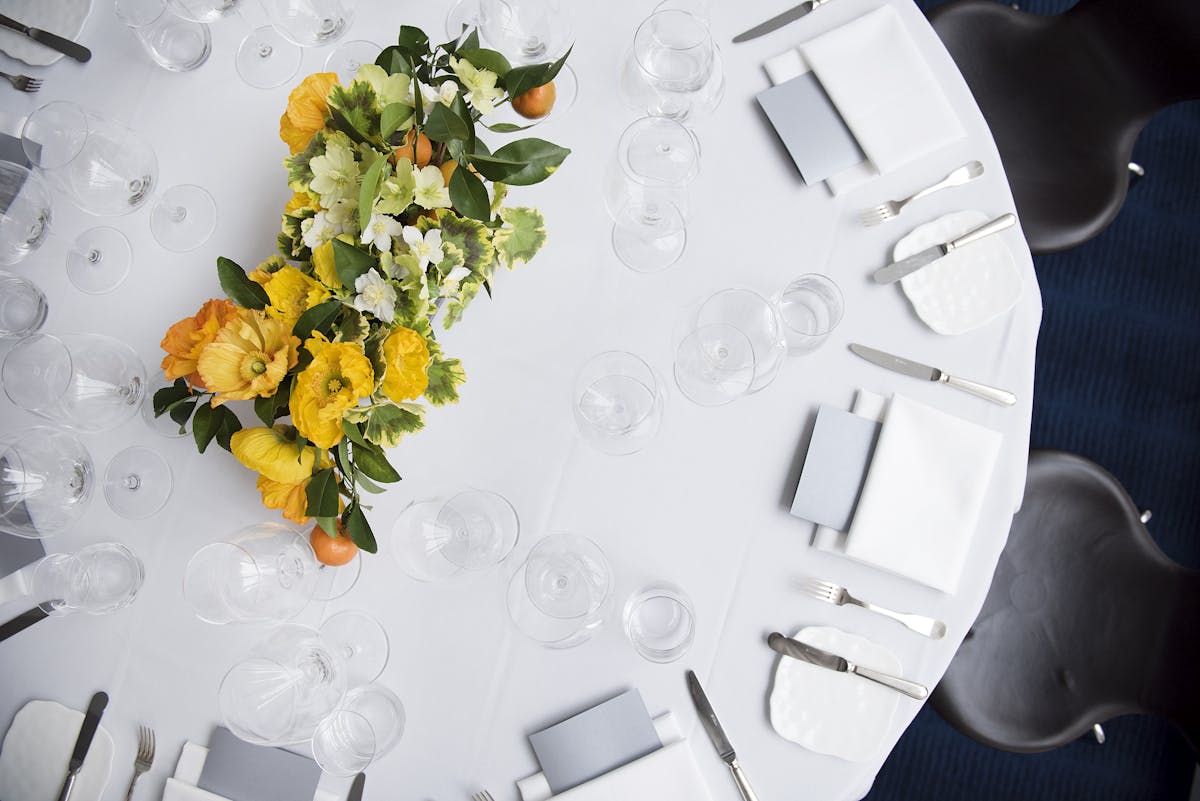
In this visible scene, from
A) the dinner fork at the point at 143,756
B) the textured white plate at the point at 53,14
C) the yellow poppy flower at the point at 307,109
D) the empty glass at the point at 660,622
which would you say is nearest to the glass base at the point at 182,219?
the textured white plate at the point at 53,14

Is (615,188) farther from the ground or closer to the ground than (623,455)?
farther from the ground

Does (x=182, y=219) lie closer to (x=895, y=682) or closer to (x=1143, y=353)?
(x=895, y=682)

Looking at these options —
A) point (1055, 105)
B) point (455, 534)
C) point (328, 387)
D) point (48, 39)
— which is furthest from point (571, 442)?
point (1055, 105)

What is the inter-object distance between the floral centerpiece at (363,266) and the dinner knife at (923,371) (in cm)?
64

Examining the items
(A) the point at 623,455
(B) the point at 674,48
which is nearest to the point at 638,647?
(A) the point at 623,455

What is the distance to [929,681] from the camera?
1.31 m

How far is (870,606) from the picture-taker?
4.30 ft

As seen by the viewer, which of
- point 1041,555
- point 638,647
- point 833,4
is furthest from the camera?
point 1041,555

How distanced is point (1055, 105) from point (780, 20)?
811 mm

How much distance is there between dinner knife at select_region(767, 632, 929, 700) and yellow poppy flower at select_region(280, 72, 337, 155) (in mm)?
988

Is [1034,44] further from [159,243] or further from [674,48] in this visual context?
[159,243]

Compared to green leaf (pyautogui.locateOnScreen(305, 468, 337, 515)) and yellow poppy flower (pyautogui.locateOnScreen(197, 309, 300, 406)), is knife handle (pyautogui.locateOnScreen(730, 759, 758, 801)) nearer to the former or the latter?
green leaf (pyautogui.locateOnScreen(305, 468, 337, 515))

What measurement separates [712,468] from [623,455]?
0.15 meters

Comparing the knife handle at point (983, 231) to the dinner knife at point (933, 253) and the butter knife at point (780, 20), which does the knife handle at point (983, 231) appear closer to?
the dinner knife at point (933, 253)
